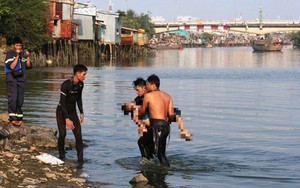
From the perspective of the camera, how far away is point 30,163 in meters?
12.6

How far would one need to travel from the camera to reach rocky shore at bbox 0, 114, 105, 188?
11.1 meters

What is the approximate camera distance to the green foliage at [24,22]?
65.6m

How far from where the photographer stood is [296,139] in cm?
1822

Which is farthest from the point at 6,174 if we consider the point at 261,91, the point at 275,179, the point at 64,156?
the point at 261,91

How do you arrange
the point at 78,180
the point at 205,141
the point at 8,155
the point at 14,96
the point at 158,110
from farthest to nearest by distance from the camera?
the point at 205,141
the point at 14,96
the point at 8,155
the point at 158,110
the point at 78,180

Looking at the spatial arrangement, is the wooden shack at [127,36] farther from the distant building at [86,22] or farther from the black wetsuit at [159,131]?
the black wetsuit at [159,131]

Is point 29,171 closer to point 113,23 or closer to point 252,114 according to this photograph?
point 252,114

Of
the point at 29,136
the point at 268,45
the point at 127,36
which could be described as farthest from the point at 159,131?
the point at 268,45

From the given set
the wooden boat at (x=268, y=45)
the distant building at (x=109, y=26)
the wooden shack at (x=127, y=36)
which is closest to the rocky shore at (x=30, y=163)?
the distant building at (x=109, y=26)

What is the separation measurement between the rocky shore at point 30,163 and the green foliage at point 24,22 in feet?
163

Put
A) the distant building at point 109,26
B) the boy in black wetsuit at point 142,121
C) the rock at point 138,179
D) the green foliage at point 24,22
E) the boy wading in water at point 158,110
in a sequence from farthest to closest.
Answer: the distant building at point 109,26 < the green foliage at point 24,22 < the boy in black wetsuit at point 142,121 < the boy wading in water at point 158,110 < the rock at point 138,179

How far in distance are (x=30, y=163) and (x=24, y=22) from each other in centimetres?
5509

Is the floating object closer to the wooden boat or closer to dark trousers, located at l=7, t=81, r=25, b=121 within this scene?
dark trousers, located at l=7, t=81, r=25, b=121

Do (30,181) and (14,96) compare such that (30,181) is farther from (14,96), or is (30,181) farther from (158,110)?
(14,96)
